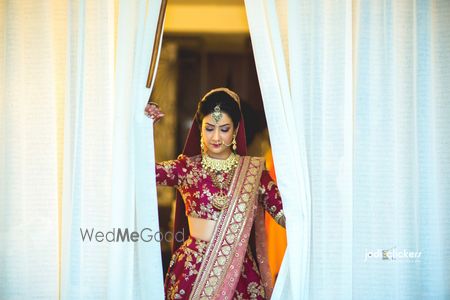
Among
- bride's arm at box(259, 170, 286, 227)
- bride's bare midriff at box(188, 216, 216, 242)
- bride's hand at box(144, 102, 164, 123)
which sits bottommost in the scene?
bride's bare midriff at box(188, 216, 216, 242)

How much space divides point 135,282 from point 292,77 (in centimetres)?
112

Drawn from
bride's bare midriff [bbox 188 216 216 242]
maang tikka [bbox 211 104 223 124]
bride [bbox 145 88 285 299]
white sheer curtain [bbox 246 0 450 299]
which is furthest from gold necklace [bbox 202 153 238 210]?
white sheer curtain [bbox 246 0 450 299]

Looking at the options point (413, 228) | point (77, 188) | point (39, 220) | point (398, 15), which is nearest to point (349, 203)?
point (413, 228)

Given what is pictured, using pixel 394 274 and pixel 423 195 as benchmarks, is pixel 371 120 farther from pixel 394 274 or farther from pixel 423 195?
Result: pixel 394 274

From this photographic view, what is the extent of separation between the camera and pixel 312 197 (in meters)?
2.60

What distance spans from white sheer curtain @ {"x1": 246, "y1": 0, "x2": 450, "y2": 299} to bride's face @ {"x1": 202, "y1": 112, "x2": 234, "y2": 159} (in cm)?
50

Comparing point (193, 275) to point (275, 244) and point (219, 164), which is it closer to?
point (219, 164)

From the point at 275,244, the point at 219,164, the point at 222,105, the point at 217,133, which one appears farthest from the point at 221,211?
the point at 275,244

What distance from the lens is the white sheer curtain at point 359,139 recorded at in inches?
102

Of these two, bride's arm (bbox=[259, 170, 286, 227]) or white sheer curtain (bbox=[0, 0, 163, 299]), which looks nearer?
white sheer curtain (bbox=[0, 0, 163, 299])

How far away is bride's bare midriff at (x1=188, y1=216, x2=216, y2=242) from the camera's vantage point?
3023 mm

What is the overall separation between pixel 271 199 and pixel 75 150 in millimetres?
1025
